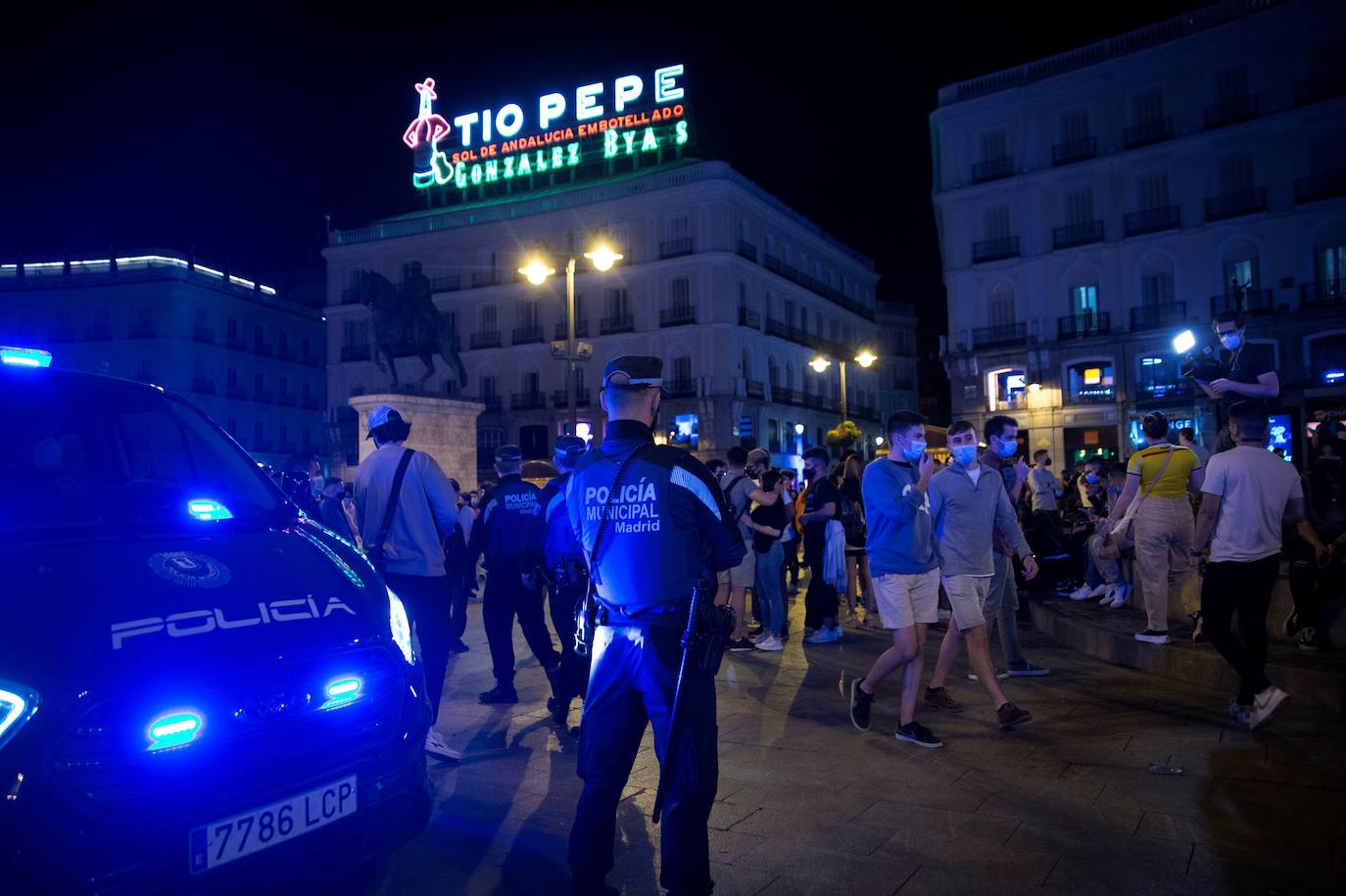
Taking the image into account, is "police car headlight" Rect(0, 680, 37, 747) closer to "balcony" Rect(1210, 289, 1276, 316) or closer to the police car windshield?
the police car windshield

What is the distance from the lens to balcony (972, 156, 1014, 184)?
3619cm

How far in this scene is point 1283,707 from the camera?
5844 mm

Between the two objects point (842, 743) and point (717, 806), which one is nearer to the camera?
point (717, 806)

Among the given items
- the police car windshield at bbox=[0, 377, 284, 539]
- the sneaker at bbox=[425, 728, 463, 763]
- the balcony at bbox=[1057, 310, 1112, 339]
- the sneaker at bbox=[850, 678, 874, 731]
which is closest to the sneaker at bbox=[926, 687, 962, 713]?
the sneaker at bbox=[850, 678, 874, 731]

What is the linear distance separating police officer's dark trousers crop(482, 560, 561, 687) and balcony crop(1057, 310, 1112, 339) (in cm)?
3222

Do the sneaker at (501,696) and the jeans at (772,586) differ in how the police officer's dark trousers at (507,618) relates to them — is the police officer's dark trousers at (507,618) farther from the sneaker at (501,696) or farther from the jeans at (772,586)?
the jeans at (772,586)

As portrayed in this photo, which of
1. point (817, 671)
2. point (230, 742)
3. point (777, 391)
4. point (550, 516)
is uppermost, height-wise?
point (777, 391)

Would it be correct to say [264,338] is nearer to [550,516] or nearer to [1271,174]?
[1271,174]

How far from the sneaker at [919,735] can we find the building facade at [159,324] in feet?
163

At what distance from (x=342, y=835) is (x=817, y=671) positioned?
5.29 meters

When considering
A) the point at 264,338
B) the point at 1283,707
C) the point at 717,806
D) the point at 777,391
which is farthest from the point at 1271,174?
the point at 264,338

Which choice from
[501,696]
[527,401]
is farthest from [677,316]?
[501,696]

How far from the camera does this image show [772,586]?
8.97 metres

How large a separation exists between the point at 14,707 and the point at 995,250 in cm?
3804
